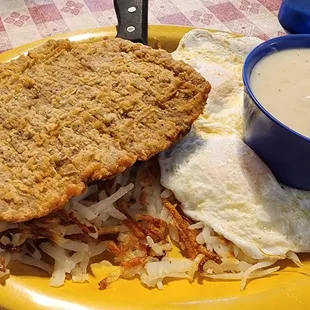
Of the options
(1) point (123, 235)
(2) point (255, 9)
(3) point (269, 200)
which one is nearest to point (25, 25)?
(2) point (255, 9)

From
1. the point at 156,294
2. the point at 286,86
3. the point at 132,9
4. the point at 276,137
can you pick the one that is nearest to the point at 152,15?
the point at 132,9

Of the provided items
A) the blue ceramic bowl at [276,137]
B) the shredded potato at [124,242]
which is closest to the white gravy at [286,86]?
the blue ceramic bowl at [276,137]

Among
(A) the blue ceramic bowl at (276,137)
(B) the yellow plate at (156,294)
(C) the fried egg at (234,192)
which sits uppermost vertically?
(A) the blue ceramic bowl at (276,137)

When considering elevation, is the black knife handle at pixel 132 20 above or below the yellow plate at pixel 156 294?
above

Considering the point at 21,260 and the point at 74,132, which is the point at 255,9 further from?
the point at 21,260

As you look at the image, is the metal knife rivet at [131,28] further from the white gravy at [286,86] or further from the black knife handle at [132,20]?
the white gravy at [286,86]

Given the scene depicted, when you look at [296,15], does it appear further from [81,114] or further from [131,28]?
[81,114]
